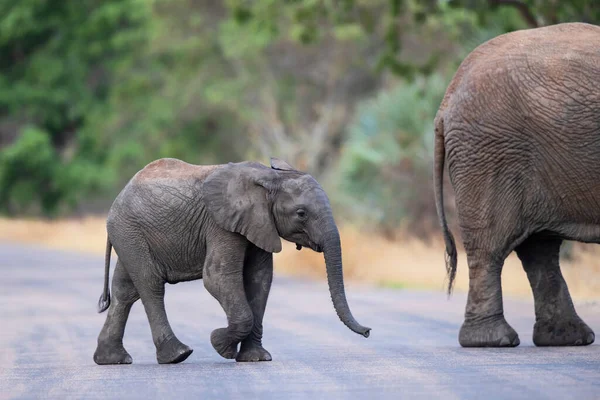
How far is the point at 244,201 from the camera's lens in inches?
412

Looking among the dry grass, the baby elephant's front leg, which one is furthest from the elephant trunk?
the dry grass

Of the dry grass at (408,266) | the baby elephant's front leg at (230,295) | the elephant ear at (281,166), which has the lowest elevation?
the baby elephant's front leg at (230,295)

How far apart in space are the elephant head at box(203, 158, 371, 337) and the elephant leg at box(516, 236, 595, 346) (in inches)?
87.4

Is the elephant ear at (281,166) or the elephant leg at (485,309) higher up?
the elephant ear at (281,166)

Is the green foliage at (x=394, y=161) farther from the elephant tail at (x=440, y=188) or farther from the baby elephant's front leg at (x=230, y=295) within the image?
the baby elephant's front leg at (x=230, y=295)

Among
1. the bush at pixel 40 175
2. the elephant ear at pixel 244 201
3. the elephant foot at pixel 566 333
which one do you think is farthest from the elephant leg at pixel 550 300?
the bush at pixel 40 175

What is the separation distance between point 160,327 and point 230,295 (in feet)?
2.25

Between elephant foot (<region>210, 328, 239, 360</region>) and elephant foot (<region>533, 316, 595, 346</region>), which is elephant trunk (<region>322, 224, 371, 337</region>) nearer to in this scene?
elephant foot (<region>210, 328, 239, 360</region>)

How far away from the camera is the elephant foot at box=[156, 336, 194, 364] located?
10.6m

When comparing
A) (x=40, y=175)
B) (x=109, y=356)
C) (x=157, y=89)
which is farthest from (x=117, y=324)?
(x=157, y=89)

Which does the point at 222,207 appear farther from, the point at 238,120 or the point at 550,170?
the point at 238,120

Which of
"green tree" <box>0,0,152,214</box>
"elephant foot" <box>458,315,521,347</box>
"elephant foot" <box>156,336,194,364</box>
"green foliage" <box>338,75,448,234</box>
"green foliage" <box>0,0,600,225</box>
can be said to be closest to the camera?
"elephant foot" <box>156,336,194,364</box>

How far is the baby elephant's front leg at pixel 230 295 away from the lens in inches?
406

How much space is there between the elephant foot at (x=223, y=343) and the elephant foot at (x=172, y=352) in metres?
0.23
